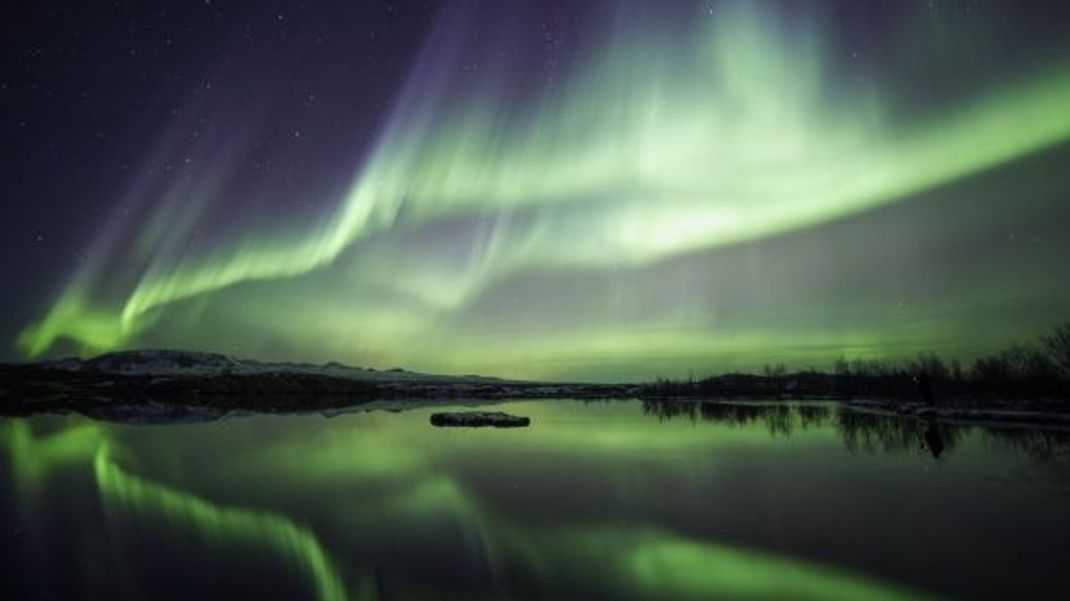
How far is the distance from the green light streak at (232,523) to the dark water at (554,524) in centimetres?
9

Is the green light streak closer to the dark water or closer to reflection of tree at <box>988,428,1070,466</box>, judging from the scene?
the dark water

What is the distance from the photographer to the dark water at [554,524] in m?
10.7

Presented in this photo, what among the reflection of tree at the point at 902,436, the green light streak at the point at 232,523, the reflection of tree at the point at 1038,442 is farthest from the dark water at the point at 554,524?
the reflection of tree at the point at 902,436

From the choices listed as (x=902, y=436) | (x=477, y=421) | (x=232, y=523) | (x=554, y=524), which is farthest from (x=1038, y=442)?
(x=477, y=421)

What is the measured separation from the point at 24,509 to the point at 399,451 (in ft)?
61.8

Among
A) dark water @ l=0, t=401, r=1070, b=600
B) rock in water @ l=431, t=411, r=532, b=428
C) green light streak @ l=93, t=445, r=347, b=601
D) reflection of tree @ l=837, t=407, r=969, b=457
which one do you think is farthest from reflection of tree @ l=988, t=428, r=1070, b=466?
rock in water @ l=431, t=411, r=532, b=428

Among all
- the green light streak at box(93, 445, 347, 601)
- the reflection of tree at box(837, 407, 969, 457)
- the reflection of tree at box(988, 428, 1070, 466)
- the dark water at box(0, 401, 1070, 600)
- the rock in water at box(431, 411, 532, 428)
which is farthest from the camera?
the rock in water at box(431, 411, 532, 428)

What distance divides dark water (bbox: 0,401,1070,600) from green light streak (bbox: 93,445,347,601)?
0.29 feet

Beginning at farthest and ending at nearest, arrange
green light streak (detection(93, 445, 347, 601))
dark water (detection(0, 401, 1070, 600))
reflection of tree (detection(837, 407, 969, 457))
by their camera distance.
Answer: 1. reflection of tree (detection(837, 407, 969, 457))
2. green light streak (detection(93, 445, 347, 601))
3. dark water (detection(0, 401, 1070, 600))

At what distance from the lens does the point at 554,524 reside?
15.9 meters

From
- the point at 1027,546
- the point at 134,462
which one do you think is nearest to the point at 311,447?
the point at 134,462

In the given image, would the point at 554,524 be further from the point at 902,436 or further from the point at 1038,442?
the point at 902,436

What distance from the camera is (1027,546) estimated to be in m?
12.1

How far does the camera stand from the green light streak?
11727 mm
